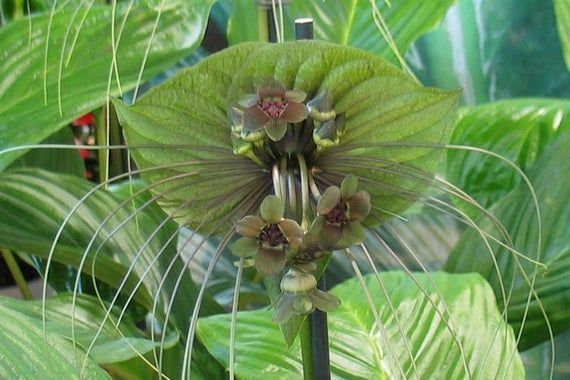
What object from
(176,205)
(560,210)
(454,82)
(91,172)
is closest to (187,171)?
(176,205)

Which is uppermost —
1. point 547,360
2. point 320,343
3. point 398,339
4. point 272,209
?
point 272,209

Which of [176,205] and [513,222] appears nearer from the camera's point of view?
[176,205]

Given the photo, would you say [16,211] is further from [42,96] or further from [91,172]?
[91,172]

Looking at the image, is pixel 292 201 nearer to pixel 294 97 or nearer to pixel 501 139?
pixel 294 97

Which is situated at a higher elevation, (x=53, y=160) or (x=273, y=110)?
(x=273, y=110)

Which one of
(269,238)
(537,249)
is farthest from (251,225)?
(537,249)

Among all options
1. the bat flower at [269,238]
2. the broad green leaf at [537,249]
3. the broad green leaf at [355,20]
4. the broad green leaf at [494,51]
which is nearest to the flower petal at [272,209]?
the bat flower at [269,238]

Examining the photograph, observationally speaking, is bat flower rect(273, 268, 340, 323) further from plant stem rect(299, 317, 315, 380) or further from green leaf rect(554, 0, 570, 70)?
green leaf rect(554, 0, 570, 70)
